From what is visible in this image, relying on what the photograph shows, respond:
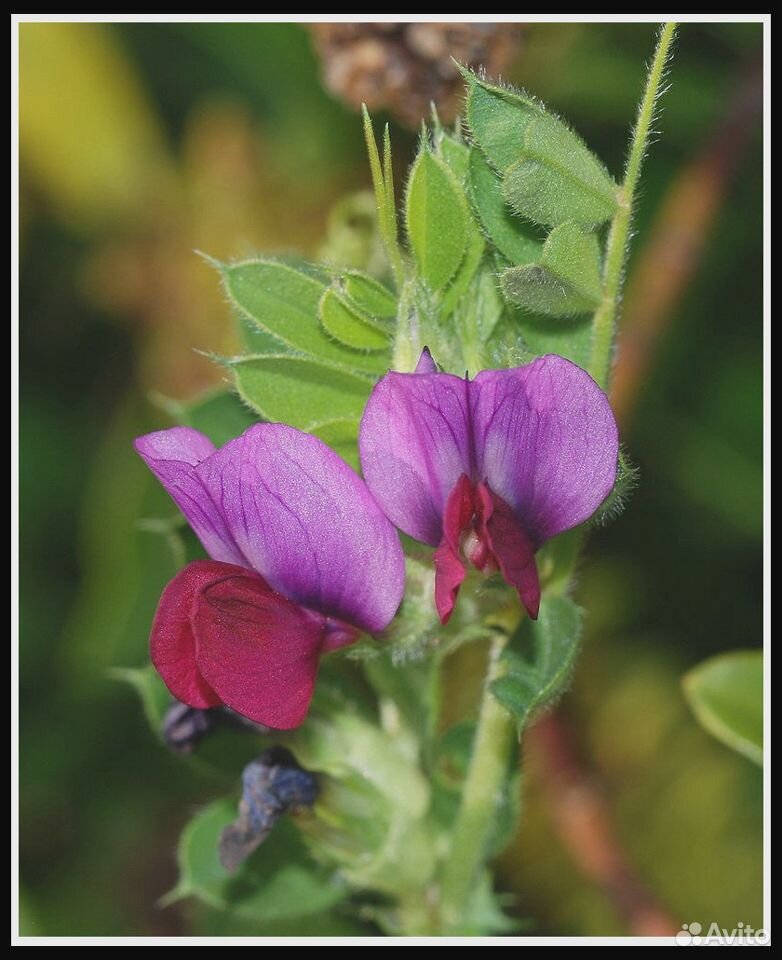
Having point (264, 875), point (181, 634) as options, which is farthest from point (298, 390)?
point (264, 875)

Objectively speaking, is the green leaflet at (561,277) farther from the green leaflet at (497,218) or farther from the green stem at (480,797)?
the green stem at (480,797)

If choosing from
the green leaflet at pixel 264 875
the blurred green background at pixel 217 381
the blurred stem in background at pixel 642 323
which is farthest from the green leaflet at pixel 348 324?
the blurred green background at pixel 217 381

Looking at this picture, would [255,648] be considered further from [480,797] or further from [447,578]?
[480,797]

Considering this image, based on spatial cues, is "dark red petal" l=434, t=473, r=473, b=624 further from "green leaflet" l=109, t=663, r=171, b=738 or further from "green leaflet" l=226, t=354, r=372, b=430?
"green leaflet" l=109, t=663, r=171, b=738

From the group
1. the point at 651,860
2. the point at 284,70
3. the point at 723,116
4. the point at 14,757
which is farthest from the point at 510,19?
the point at 651,860

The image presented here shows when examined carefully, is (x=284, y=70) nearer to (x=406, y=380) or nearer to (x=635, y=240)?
(x=635, y=240)
